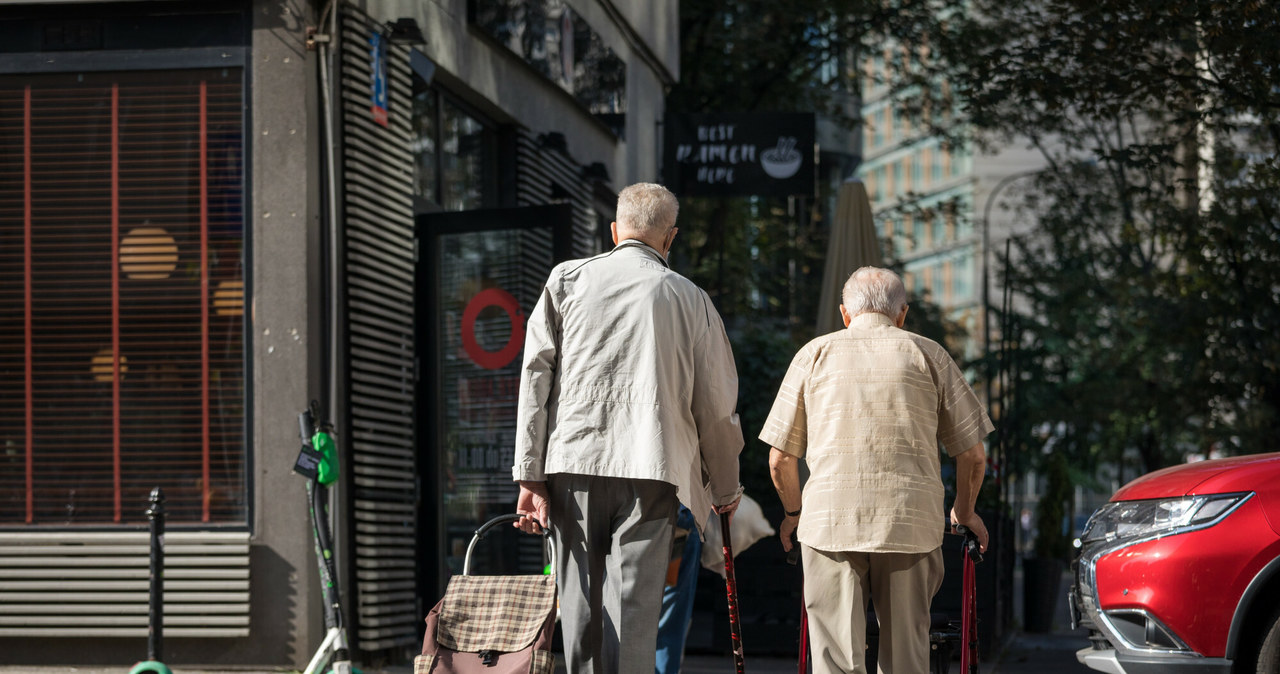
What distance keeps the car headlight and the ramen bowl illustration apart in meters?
6.22

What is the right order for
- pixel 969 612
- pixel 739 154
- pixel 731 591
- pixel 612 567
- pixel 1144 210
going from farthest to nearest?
pixel 1144 210, pixel 739 154, pixel 969 612, pixel 731 591, pixel 612 567

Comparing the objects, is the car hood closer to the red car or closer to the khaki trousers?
the red car

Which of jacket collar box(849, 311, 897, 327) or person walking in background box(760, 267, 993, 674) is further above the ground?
jacket collar box(849, 311, 897, 327)

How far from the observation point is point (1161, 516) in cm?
670

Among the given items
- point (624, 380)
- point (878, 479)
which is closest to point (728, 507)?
point (878, 479)

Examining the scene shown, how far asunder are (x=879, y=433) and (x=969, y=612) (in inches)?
32.7

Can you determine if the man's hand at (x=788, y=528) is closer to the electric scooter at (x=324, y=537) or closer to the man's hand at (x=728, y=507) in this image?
the man's hand at (x=728, y=507)

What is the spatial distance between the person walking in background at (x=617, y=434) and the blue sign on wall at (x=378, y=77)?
15.1ft

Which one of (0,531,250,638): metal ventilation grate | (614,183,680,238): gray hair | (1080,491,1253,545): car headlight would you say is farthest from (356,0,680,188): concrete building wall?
(1080,491,1253,545): car headlight

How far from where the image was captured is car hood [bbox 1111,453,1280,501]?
6535 mm

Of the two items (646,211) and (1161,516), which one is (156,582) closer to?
(646,211)

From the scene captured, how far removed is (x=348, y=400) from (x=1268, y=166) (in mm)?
7408

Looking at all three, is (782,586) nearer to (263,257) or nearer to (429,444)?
(429,444)

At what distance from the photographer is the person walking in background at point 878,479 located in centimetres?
556
